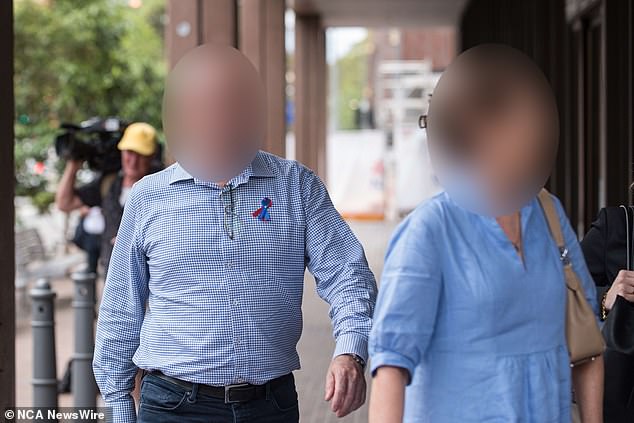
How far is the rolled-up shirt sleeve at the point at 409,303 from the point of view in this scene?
2436 millimetres

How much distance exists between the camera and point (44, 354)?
668cm

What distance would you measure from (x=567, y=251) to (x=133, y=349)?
1295 mm

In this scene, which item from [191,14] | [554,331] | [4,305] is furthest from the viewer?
[191,14]

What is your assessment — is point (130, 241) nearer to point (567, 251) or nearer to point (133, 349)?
point (133, 349)

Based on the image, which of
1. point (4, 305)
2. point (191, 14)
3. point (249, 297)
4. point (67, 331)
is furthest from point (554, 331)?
point (67, 331)

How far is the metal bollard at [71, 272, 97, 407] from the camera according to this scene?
22.2 ft

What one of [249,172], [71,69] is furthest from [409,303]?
[71,69]

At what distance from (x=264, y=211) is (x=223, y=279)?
0.75 feet

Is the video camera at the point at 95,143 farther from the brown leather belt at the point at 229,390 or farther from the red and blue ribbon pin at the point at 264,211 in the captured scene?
the brown leather belt at the point at 229,390

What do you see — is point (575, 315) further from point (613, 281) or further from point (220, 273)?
point (613, 281)

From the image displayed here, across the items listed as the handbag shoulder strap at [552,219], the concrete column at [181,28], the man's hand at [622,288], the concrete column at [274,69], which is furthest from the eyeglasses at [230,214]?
the concrete column at [274,69]

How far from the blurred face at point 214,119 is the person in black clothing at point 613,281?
1.17m

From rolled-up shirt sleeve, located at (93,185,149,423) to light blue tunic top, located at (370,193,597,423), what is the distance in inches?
39.8

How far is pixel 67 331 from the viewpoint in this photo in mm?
12016
